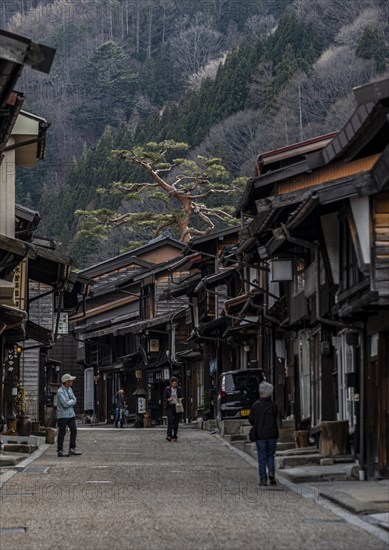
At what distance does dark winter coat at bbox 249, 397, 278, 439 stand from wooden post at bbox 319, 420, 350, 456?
12.5 feet

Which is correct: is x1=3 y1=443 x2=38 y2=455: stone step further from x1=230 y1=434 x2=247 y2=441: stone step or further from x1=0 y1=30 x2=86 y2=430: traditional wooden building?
x1=230 y1=434 x2=247 y2=441: stone step

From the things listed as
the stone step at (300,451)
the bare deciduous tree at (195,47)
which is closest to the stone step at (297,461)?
the stone step at (300,451)

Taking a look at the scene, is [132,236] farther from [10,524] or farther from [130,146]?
[10,524]

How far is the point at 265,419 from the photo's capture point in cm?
1970

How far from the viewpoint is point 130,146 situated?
113m

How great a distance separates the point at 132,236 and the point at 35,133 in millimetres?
63757

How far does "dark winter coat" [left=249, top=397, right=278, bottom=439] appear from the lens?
19547 millimetres

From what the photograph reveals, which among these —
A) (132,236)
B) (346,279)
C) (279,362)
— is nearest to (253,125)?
(132,236)

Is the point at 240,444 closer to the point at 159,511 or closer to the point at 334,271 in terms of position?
the point at 334,271

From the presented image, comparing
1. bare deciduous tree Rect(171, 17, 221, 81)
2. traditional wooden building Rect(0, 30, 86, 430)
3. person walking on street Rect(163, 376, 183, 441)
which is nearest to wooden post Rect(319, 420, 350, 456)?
traditional wooden building Rect(0, 30, 86, 430)

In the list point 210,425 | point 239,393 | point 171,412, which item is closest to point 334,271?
point 171,412

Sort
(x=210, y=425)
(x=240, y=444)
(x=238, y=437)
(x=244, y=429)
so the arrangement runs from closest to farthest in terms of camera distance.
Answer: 1. (x=240, y=444)
2. (x=238, y=437)
3. (x=244, y=429)
4. (x=210, y=425)

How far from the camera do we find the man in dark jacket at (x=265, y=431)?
63.5ft

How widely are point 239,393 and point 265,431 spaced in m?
18.3
